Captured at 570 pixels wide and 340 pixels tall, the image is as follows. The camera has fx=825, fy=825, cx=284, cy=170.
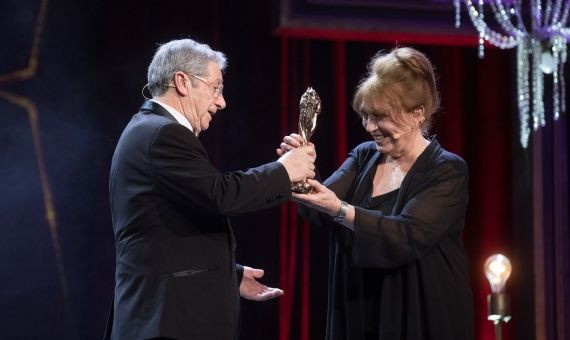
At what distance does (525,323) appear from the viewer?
4.71 meters

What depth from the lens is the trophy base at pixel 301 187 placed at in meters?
2.39

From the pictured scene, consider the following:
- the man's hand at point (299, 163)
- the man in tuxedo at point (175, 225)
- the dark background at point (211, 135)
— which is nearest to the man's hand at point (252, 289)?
the man in tuxedo at point (175, 225)

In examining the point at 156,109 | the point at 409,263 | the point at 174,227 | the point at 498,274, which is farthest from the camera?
the point at 498,274

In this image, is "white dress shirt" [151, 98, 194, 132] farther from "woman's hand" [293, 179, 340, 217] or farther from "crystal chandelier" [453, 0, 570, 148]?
"crystal chandelier" [453, 0, 570, 148]

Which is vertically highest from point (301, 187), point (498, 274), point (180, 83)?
point (180, 83)

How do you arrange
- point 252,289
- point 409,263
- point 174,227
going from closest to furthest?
point 174,227
point 409,263
point 252,289

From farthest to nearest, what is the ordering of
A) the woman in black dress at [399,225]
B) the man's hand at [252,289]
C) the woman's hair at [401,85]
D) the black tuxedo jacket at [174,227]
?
the man's hand at [252,289] → the woman's hair at [401,85] → the woman in black dress at [399,225] → the black tuxedo jacket at [174,227]

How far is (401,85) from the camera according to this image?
101 inches

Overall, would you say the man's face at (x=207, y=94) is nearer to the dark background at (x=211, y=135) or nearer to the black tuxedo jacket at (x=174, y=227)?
the black tuxedo jacket at (x=174, y=227)

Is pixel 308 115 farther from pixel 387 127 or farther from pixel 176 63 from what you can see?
pixel 176 63

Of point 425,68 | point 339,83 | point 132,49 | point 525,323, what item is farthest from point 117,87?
point 525,323

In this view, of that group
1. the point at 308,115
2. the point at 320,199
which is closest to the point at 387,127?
the point at 308,115

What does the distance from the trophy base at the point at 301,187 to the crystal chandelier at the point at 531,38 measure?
2.22 m

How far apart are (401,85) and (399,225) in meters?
0.44
